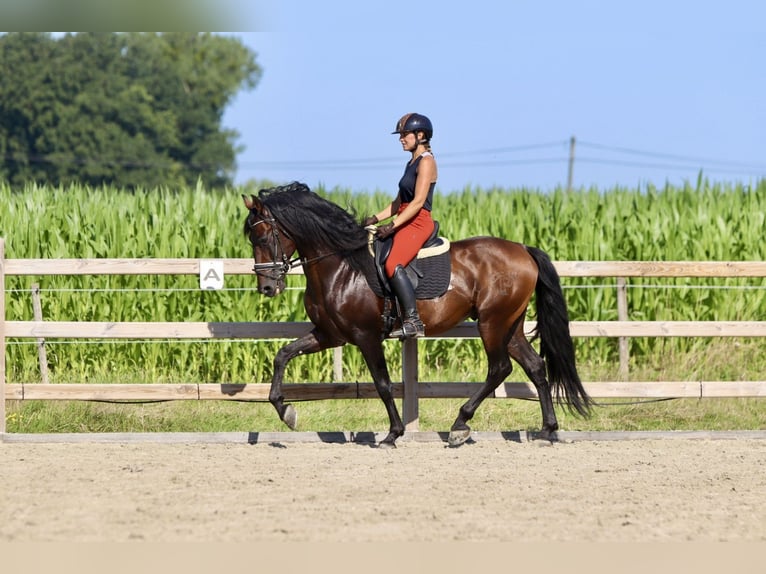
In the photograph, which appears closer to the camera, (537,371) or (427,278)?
(427,278)

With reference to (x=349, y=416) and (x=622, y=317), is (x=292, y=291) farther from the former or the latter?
(x=622, y=317)

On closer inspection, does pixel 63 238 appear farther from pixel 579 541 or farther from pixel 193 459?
pixel 579 541

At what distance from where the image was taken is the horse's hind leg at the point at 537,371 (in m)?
7.74

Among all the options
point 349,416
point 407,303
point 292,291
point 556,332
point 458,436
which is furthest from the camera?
point 292,291

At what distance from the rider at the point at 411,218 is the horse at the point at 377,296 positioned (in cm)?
22

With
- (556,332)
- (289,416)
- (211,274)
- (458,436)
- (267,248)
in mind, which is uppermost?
(267,248)

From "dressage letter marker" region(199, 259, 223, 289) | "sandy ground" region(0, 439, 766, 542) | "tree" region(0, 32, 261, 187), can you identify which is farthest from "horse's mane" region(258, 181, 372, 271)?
"tree" region(0, 32, 261, 187)

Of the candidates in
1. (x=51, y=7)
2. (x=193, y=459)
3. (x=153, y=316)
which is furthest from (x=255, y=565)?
(x=153, y=316)

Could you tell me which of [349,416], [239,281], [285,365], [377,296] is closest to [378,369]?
[377,296]

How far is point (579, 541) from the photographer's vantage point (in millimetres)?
4355

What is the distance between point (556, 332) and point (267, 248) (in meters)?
2.30

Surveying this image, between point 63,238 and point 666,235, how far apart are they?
25.8 feet

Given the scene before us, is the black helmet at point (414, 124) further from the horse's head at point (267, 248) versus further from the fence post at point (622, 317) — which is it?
the fence post at point (622, 317)

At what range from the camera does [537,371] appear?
7.73m
